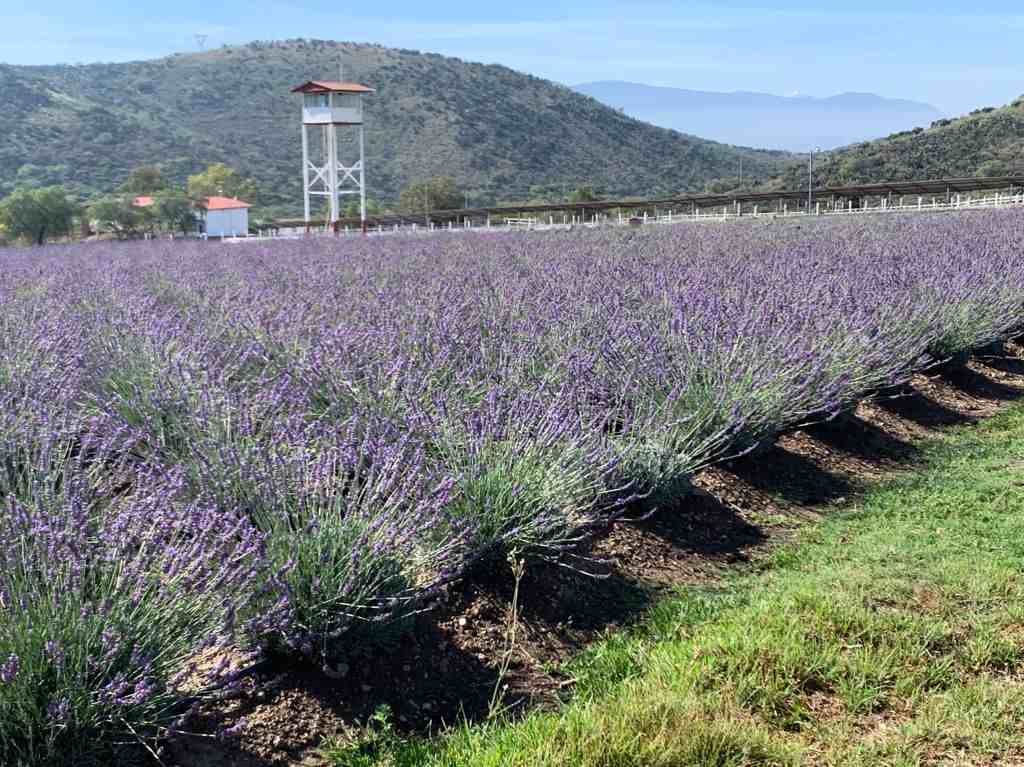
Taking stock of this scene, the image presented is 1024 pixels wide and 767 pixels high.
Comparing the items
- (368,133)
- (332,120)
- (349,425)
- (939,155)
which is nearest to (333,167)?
(332,120)

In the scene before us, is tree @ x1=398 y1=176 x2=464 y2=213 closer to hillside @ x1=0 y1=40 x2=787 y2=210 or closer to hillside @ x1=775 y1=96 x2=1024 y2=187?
hillside @ x1=0 y1=40 x2=787 y2=210

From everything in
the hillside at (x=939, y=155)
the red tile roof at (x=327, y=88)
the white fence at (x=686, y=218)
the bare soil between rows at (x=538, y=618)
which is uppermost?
the red tile roof at (x=327, y=88)

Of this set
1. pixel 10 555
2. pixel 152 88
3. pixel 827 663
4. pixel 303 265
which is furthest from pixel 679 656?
pixel 152 88

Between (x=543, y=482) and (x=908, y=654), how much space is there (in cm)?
141

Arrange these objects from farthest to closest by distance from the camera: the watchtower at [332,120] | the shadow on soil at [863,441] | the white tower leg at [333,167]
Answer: the watchtower at [332,120] → the white tower leg at [333,167] → the shadow on soil at [863,441]

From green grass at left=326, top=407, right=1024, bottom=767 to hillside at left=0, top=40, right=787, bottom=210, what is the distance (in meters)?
75.9

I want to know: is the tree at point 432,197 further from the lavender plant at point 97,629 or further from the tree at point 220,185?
the lavender plant at point 97,629

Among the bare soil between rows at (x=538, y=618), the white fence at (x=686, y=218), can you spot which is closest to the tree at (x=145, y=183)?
the white fence at (x=686, y=218)

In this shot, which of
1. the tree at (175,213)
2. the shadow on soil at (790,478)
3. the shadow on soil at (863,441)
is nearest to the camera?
the shadow on soil at (790,478)

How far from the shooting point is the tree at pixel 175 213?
52.2 m

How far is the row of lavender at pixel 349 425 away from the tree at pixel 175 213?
145 feet

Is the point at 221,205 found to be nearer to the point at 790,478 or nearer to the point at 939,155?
the point at 939,155

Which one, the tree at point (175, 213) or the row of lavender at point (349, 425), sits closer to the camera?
the row of lavender at point (349, 425)

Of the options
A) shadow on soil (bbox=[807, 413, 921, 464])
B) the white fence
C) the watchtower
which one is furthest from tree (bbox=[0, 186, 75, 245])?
shadow on soil (bbox=[807, 413, 921, 464])
